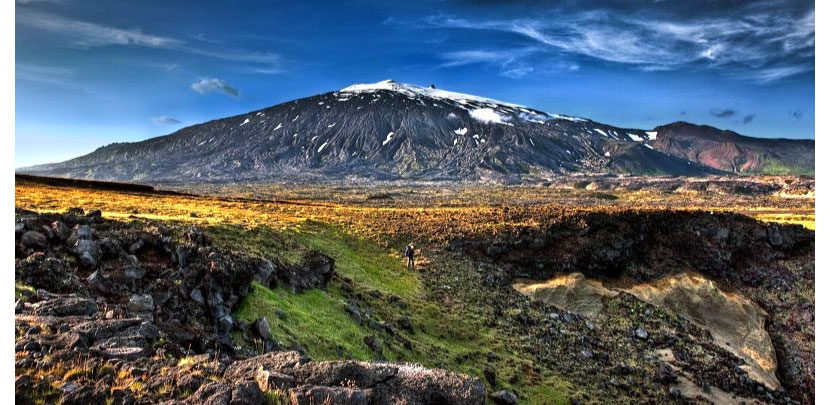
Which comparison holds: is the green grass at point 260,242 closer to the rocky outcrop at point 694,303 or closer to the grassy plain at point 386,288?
the grassy plain at point 386,288

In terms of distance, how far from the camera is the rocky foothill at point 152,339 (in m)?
9.38

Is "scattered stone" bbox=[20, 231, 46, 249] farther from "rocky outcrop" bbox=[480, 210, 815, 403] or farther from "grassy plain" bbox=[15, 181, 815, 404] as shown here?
"rocky outcrop" bbox=[480, 210, 815, 403]

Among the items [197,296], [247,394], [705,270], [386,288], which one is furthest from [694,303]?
[247,394]

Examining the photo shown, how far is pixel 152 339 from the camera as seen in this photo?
1247 centimetres

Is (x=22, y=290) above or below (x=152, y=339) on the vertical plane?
above

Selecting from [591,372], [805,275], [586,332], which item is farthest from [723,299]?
[591,372]

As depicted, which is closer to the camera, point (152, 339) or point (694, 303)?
point (152, 339)

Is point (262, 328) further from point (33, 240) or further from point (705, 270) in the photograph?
point (705, 270)

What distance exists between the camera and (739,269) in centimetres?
4597

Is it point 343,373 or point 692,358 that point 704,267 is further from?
point 343,373

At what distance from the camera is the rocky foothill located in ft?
30.8

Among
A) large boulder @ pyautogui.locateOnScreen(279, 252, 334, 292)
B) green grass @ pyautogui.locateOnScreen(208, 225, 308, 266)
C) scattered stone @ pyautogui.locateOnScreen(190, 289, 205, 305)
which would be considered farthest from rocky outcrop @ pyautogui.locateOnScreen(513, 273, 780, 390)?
scattered stone @ pyautogui.locateOnScreen(190, 289, 205, 305)

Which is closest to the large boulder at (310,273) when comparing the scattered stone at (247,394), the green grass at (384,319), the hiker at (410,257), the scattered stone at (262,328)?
the green grass at (384,319)
